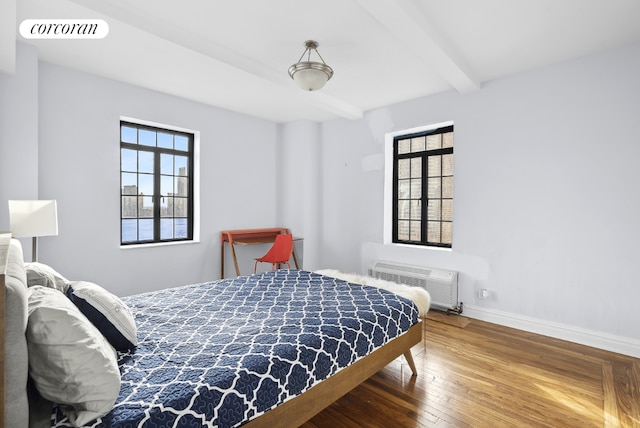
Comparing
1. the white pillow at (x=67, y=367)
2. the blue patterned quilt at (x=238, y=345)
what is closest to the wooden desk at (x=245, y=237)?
the blue patterned quilt at (x=238, y=345)

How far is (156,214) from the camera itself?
4207 millimetres

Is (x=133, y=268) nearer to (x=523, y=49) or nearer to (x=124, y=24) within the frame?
(x=124, y=24)

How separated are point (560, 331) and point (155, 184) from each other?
15.8 feet

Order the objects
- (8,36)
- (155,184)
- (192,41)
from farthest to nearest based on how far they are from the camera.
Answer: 1. (155,184)
2. (192,41)
3. (8,36)

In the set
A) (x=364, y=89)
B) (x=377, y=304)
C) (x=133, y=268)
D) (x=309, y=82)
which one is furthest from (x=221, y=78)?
(x=377, y=304)

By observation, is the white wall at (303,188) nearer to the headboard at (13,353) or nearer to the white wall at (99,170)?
the white wall at (99,170)

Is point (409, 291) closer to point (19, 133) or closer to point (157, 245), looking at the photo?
point (157, 245)

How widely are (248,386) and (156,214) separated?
343 cm

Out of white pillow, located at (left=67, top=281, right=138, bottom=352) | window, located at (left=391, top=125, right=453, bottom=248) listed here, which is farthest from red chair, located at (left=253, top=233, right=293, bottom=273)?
white pillow, located at (left=67, top=281, right=138, bottom=352)

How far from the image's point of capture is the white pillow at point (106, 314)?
4.76 feet

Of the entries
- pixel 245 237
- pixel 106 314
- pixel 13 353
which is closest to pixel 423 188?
pixel 245 237

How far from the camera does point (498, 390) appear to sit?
225 cm

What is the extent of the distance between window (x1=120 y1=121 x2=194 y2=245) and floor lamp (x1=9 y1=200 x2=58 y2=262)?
1.25 m

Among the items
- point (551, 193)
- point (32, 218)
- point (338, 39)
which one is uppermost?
point (338, 39)
